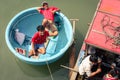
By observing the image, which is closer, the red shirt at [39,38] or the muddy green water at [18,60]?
the red shirt at [39,38]

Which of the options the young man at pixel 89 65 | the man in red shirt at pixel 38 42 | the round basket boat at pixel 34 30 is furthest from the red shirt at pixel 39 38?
the young man at pixel 89 65

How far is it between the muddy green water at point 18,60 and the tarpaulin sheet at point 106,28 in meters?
1.60

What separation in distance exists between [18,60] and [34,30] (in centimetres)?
76

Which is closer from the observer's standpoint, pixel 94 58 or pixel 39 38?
pixel 94 58

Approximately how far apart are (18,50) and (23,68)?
1.38 feet

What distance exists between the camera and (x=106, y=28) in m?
4.14

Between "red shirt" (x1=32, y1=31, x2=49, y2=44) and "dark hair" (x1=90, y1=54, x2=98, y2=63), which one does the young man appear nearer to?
"dark hair" (x1=90, y1=54, x2=98, y2=63)

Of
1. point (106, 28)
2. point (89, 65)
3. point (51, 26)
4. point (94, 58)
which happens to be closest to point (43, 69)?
point (51, 26)

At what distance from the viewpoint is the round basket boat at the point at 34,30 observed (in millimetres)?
5364

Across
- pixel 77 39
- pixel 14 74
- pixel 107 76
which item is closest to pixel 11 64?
pixel 14 74

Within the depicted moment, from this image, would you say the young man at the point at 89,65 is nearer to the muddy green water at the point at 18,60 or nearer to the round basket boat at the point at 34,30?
the round basket boat at the point at 34,30

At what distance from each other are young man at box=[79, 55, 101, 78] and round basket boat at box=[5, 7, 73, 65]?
0.81 m

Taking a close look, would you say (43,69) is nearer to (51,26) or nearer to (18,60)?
(18,60)

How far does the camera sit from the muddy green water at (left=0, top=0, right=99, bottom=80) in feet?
18.2
